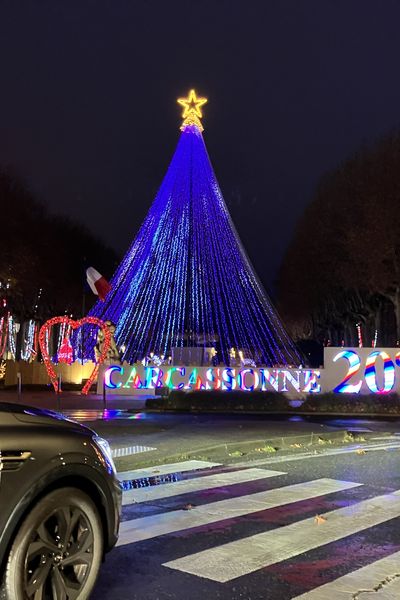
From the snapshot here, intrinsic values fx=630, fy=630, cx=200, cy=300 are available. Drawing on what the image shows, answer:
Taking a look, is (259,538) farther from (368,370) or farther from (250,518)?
(368,370)

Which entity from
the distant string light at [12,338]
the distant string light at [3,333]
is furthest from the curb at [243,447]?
the distant string light at [12,338]

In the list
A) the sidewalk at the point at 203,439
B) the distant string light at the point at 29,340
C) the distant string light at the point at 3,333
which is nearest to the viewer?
the sidewalk at the point at 203,439

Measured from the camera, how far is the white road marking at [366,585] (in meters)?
4.41

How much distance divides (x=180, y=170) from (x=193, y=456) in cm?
1739

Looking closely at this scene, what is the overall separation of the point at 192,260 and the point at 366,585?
955 inches

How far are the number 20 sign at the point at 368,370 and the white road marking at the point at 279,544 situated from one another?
15497mm

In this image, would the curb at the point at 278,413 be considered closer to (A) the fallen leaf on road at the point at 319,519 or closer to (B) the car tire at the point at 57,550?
(A) the fallen leaf on road at the point at 319,519

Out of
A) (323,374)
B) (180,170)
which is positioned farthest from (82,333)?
(323,374)

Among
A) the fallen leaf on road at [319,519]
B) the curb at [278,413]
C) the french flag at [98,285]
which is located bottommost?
the fallen leaf on road at [319,519]

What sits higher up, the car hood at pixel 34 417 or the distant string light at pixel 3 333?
the distant string light at pixel 3 333

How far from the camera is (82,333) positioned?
30312 mm

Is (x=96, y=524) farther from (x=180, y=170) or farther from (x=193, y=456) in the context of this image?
(x=180, y=170)

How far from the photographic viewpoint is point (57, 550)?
3783mm

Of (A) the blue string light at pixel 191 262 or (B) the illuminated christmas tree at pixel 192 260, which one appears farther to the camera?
(A) the blue string light at pixel 191 262
